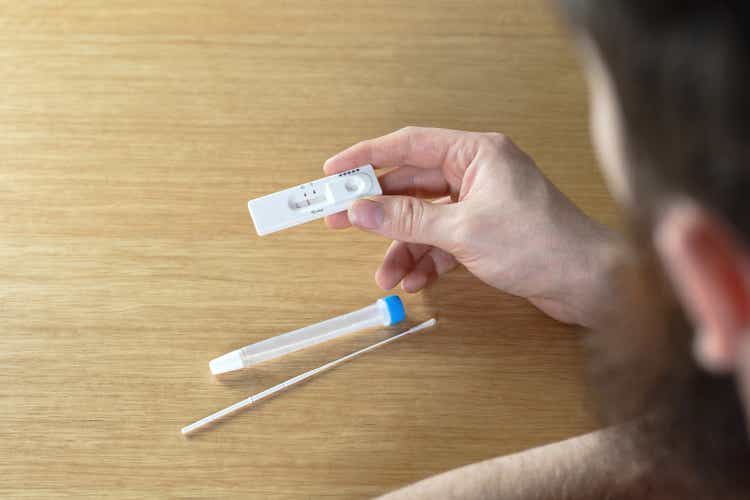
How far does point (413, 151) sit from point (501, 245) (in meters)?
0.15

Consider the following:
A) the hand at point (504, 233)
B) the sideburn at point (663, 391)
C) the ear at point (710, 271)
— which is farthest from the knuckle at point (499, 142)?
the ear at point (710, 271)

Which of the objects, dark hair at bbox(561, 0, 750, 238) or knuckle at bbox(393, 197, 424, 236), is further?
knuckle at bbox(393, 197, 424, 236)

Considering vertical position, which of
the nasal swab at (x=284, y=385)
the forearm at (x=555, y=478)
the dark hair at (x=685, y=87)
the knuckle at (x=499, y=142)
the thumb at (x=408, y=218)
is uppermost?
the dark hair at (x=685, y=87)

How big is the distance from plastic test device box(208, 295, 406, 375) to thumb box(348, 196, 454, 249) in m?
0.07

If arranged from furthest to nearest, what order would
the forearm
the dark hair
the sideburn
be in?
the forearm
the sideburn
the dark hair

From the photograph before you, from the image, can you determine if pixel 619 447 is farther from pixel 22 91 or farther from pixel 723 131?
pixel 22 91

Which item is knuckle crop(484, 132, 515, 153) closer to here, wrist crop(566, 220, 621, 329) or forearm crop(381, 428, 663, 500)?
wrist crop(566, 220, 621, 329)

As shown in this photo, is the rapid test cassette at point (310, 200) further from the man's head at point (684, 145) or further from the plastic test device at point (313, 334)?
the man's head at point (684, 145)

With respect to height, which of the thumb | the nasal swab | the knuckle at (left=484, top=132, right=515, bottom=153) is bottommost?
the nasal swab

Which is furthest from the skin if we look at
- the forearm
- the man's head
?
the man's head

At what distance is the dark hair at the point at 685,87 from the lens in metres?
0.37

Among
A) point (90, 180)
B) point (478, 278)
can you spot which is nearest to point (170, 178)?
point (90, 180)

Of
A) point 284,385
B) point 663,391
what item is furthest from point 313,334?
point 663,391

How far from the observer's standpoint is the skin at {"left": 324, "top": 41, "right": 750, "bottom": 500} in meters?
0.69
